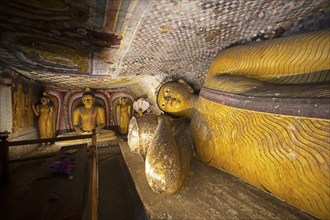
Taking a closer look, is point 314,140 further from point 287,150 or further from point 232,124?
point 232,124

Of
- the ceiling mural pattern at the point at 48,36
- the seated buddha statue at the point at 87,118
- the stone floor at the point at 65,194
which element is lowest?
the stone floor at the point at 65,194

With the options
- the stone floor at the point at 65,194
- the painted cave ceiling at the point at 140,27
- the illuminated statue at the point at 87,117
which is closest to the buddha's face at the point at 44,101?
the illuminated statue at the point at 87,117

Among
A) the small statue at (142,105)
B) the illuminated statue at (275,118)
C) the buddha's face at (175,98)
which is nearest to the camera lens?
the illuminated statue at (275,118)

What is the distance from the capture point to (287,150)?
1.26m

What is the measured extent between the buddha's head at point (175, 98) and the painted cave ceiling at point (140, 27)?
0.55 m

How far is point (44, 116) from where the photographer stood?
4871mm

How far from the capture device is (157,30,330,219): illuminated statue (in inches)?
45.0

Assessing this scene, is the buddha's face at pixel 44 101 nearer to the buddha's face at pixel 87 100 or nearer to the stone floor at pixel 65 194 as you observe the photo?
the buddha's face at pixel 87 100

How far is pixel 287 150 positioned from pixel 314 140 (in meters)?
0.19

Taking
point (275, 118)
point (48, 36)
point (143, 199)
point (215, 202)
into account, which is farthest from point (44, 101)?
point (275, 118)

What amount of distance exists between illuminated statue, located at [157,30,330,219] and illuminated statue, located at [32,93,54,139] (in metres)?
4.97

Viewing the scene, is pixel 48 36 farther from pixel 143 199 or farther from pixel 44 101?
pixel 44 101

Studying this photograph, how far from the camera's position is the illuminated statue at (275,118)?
1143 mm

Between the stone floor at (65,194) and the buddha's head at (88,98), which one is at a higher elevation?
the buddha's head at (88,98)
